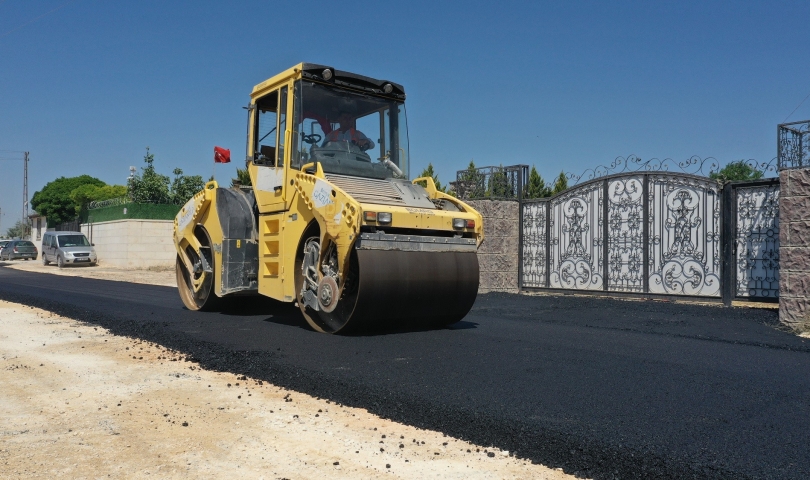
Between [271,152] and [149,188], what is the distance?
Answer: 77.4 feet

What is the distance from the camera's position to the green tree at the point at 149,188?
2931 cm

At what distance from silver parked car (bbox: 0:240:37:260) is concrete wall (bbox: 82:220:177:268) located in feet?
30.5

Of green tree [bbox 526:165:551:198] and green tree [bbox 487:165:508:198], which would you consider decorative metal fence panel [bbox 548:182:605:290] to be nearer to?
green tree [bbox 487:165:508:198]

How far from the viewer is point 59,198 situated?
5297cm

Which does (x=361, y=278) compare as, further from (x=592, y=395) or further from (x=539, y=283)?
(x=539, y=283)

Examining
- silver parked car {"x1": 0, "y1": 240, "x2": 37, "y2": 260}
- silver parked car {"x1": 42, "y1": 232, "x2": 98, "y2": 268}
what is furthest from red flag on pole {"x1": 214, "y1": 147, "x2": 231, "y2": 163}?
silver parked car {"x1": 0, "y1": 240, "x2": 37, "y2": 260}

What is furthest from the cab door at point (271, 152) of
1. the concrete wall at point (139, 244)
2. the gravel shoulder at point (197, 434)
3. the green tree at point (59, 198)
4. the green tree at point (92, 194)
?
the green tree at point (59, 198)

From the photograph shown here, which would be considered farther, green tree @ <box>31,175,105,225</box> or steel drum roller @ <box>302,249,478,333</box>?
green tree @ <box>31,175,105,225</box>

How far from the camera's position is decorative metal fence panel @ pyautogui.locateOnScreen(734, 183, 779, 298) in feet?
31.6

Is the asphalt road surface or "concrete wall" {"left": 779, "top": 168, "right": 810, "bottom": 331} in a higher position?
"concrete wall" {"left": 779, "top": 168, "right": 810, "bottom": 331}

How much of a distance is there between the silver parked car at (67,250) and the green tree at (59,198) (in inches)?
851

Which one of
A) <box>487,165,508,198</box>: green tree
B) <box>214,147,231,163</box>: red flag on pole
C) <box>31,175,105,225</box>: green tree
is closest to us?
<box>214,147,231,163</box>: red flag on pole

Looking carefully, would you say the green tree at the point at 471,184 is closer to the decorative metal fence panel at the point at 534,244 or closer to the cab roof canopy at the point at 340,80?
the decorative metal fence panel at the point at 534,244

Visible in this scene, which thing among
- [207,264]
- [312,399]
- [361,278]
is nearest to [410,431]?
[312,399]
